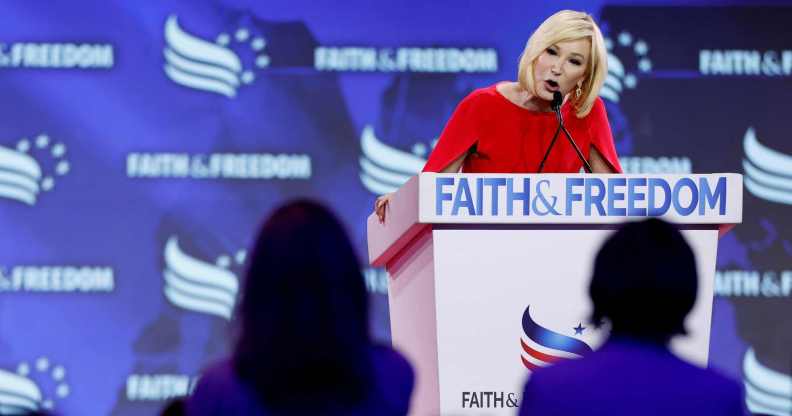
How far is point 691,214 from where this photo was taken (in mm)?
3086

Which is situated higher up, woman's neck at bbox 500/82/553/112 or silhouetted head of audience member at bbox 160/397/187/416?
woman's neck at bbox 500/82/553/112

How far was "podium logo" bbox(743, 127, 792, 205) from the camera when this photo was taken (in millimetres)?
6090

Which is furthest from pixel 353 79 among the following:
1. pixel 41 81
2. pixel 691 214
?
pixel 691 214

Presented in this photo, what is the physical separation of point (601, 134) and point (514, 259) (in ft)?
3.09

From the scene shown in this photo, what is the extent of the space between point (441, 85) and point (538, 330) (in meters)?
3.10

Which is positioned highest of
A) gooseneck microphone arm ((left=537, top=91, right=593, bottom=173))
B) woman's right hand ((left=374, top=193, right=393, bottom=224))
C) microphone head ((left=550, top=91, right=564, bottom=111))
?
microphone head ((left=550, top=91, right=564, bottom=111))

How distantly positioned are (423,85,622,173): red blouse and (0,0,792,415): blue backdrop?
2109 millimetres

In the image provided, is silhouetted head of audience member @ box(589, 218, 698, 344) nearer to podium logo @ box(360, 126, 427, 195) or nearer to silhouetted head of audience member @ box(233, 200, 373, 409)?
silhouetted head of audience member @ box(233, 200, 373, 409)

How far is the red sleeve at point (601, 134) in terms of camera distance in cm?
383

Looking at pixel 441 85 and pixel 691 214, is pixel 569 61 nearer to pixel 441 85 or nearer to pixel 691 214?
pixel 691 214

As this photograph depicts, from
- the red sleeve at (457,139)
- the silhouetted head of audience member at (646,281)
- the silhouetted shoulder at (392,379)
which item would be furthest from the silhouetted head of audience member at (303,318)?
the red sleeve at (457,139)

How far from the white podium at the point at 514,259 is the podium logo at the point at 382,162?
2867 millimetres

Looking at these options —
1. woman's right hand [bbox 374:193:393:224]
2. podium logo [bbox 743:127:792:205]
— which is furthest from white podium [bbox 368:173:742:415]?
podium logo [bbox 743:127:792:205]

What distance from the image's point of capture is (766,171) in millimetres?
6094
